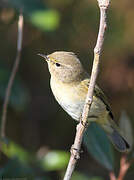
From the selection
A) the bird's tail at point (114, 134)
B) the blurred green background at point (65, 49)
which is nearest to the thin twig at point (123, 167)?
the bird's tail at point (114, 134)

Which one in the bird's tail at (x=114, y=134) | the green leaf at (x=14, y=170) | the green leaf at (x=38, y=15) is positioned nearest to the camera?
the green leaf at (x=14, y=170)

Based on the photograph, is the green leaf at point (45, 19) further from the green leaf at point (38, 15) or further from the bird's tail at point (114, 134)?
the bird's tail at point (114, 134)

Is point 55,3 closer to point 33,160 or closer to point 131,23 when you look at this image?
point 131,23

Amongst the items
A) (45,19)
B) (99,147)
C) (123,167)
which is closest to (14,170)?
(99,147)

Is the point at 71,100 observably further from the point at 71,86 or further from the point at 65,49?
the point at 65,49

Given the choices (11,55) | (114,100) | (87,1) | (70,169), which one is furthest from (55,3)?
(70,169)

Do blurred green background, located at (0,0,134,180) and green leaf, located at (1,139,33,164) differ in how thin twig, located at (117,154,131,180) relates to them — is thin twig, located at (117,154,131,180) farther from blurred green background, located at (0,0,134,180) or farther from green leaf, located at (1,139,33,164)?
blurred green background, located at (0,0,134,180)
